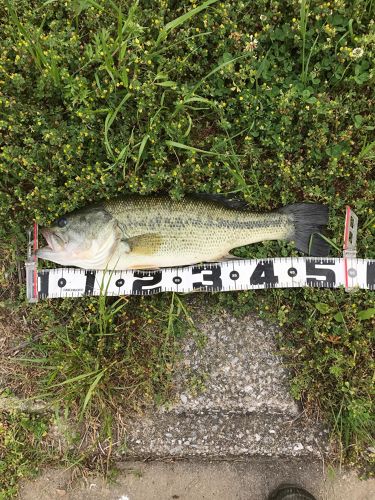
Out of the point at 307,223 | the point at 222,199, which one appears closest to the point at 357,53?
the point at 307,223

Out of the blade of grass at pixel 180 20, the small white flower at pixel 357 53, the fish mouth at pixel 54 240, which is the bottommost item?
the fish mouth at pixel 54 240

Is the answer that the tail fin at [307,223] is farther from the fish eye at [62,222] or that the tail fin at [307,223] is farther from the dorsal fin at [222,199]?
the fish eye at [62,222]

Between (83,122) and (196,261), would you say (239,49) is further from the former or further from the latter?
(196,261)

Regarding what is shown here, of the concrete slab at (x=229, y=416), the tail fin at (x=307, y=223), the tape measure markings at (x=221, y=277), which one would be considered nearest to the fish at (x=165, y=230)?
the tail fin at (x=307, y=223)

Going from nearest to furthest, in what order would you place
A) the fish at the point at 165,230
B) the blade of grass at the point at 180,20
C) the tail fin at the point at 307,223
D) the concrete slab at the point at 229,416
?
1. the blade of grass at the point at 180,20
2. the fish at the point at 165,230
3. the tail fin at the point at 307,223
4. the concrete slab at the point at 229,416

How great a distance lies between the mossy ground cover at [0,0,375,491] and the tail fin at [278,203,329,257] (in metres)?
0.13

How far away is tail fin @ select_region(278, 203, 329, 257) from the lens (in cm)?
416

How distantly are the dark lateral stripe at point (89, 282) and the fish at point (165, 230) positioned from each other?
0.19m

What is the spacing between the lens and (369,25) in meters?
3.95

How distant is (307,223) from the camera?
417 centimetres

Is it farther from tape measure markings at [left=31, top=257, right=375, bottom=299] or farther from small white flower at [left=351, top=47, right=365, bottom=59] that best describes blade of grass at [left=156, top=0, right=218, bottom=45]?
tape measure markings at [left=31, top=257, right=375, bottom=299]

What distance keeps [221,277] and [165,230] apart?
76 centimetres

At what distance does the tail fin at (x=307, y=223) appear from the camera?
416 centimetres

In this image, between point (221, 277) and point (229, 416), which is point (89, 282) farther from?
point (229, 416)
